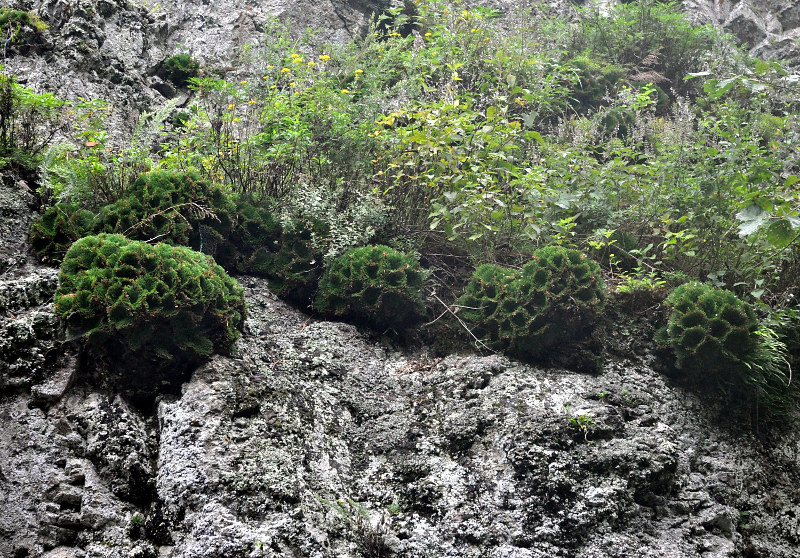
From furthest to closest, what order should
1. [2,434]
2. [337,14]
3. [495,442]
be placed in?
[337,14] < [495,442] < [2,434]

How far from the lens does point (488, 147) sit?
15.8 ft

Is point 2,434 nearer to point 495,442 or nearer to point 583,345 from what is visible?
point 495,442

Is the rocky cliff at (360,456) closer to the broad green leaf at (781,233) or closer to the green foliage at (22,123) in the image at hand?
the green foliage at (22,123)

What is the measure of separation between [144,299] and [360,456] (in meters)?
1.76

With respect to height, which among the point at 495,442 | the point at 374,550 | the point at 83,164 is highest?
the point at 83,164

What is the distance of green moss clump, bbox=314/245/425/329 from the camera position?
175 inches

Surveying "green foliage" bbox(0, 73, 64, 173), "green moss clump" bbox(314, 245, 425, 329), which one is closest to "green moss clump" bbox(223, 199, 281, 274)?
"green moss clump" bbox(314, 245, 425, 329)

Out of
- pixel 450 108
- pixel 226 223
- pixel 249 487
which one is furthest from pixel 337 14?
pixel 249 487

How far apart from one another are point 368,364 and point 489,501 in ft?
4.93

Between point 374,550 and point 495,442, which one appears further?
point 495,442

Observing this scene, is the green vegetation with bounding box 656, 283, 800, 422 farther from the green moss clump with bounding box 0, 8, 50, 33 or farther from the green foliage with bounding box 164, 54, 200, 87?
the green moss clump with bounding box 0, 8, 50, 33

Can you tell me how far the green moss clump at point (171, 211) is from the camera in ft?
13.5

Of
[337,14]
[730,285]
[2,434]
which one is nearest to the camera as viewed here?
[2,434]

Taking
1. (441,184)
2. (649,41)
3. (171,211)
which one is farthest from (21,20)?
(649,41)
